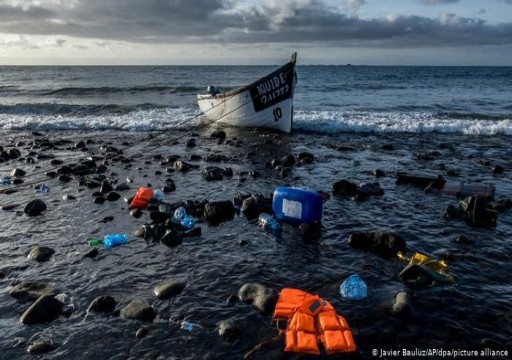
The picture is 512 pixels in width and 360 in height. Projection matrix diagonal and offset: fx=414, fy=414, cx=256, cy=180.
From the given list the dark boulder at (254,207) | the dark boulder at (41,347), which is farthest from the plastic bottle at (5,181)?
the dark boulder at (41,347)

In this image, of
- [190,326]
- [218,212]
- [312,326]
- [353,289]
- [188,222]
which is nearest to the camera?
[312,326]

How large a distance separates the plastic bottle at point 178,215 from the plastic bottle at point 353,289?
422cm

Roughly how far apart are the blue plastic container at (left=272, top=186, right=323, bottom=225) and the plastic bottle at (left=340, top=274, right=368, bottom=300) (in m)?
2.44

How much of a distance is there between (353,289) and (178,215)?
459cm

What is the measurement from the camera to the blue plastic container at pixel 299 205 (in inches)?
347

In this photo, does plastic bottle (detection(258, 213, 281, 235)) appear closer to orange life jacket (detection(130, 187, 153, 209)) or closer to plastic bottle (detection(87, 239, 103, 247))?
orange life jacket (detection(130, 187, 153, 209))

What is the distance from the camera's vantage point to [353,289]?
6379mm

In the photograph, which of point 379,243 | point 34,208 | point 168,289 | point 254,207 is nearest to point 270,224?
point 254,207

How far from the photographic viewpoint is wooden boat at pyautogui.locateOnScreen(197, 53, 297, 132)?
1948 centimetres

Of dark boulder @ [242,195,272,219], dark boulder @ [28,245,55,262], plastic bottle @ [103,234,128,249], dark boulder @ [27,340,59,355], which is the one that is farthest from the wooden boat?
dark boulder @ [27,340,59,355]

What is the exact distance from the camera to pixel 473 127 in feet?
72.3

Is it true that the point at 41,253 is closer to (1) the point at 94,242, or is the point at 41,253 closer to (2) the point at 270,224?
(1) the point at 94,242

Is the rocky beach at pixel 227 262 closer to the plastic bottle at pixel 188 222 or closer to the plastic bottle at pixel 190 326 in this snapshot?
the plastic bottle at pixel 190 326

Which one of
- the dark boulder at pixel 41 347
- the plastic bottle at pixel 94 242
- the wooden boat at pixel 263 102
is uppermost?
the wooden boat at pixel 263 102
